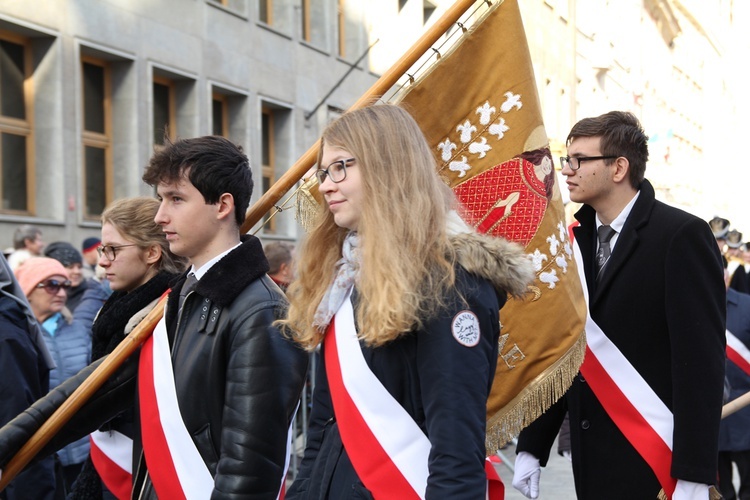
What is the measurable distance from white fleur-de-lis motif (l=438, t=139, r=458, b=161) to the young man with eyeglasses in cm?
49

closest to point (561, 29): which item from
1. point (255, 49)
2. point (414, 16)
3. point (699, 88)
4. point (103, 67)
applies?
point (414, 16)

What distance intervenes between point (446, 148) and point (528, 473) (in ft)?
4.05

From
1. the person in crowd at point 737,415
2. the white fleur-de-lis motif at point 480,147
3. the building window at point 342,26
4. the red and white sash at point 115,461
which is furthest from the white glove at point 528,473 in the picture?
the building window at point 342,26

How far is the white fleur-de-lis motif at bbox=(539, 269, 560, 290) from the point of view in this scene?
146 inches

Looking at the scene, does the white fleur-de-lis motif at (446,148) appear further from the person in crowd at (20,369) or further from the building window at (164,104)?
the building window at (164,104)

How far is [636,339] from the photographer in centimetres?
388

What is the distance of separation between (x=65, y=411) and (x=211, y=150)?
937mm

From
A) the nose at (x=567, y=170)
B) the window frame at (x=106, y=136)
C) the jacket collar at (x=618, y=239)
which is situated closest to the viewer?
the jacket collar at (x=618, y=239)

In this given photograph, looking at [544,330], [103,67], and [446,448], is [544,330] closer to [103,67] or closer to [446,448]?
[446,448]

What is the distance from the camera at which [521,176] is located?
12.4 ft

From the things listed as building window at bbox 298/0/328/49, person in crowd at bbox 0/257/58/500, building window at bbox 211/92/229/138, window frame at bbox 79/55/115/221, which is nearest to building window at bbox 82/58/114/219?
window frame at bbox 79/55/115/221

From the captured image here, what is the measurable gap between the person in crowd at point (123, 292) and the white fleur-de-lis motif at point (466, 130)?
3.71 ft

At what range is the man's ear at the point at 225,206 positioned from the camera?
3432 mm

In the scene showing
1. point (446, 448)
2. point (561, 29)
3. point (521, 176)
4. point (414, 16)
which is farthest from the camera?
point (561, 29)
